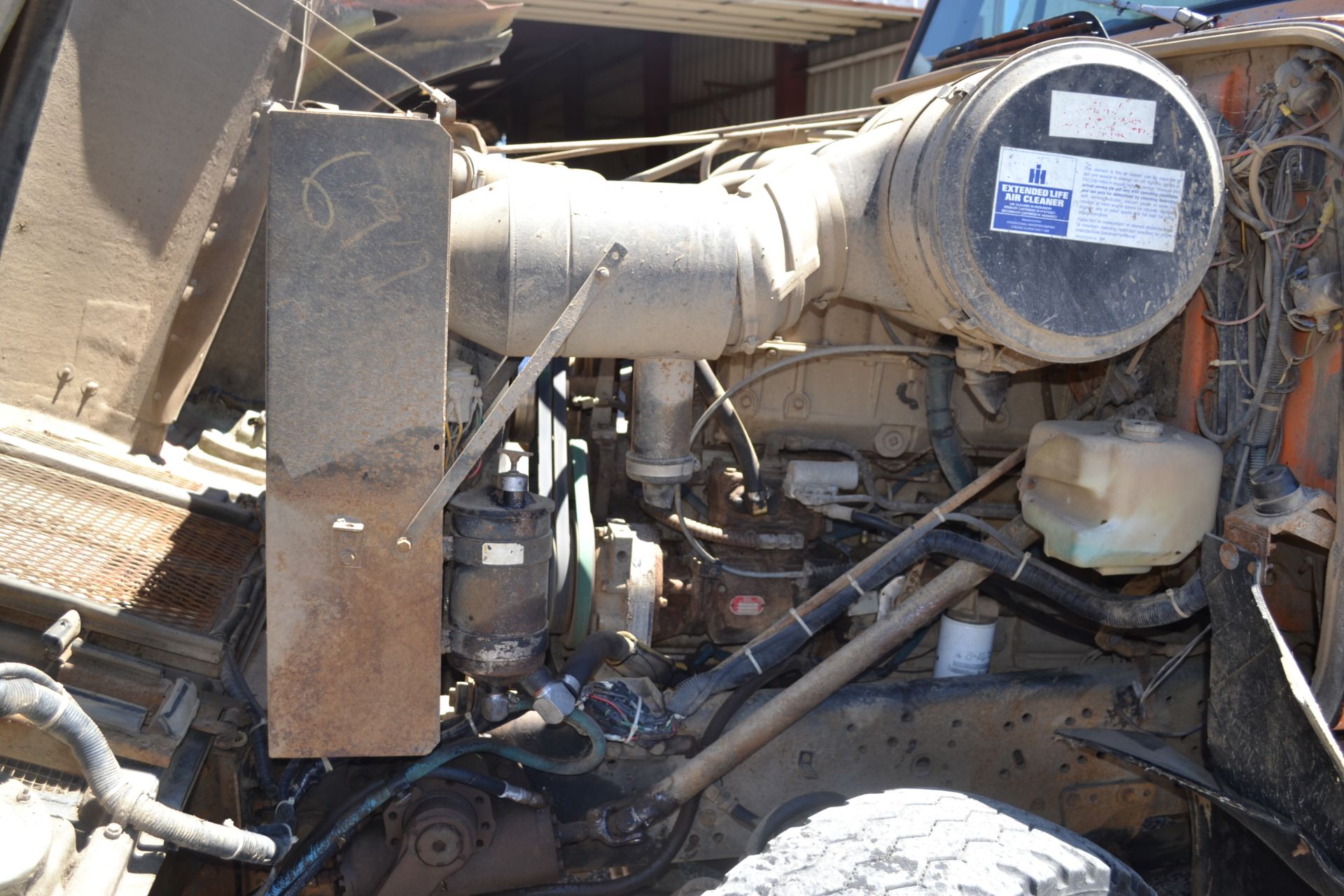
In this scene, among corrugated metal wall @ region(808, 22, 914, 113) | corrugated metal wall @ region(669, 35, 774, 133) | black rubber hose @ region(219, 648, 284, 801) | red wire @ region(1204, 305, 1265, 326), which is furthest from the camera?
corrugated metal wall @ region(669, 35, 774, 133)

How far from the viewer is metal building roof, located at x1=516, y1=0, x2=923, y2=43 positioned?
8.44m

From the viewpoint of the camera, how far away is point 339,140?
5.52 feet

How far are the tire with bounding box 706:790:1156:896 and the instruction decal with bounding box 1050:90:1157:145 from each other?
1.14 metres

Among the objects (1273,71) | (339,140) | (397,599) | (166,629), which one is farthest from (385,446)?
(1273,71)

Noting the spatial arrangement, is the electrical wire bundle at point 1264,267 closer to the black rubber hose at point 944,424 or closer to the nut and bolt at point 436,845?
the black rubber hose at point 944,424

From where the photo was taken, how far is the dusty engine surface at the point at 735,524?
5.69 feet

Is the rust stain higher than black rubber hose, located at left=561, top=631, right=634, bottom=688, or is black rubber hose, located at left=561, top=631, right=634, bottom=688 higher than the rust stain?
the rust stain

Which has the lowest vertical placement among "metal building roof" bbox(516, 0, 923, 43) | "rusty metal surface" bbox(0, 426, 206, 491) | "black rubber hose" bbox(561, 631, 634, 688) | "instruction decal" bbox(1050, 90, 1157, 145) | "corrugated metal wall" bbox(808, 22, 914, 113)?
"black rubber hose" bbox(561, 631, 634, 688)

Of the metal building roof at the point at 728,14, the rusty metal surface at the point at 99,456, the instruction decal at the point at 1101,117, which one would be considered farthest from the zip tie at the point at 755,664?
the metal building roof at the point at 728,14

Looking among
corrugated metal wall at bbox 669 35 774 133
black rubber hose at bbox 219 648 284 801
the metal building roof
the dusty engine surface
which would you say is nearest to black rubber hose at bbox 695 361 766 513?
the dusty engine surface

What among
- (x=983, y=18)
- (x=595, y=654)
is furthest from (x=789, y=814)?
(x=983, y=18)

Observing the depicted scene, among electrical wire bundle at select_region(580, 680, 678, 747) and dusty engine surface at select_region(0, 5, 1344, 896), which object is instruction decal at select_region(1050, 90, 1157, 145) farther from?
electrical wire bundle at select_region(580, 680, 678, 747)

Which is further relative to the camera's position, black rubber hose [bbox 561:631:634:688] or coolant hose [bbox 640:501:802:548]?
coolant hose [bbox 640:501:802:548]

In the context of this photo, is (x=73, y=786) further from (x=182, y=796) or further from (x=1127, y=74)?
(x=1127, y=74)
